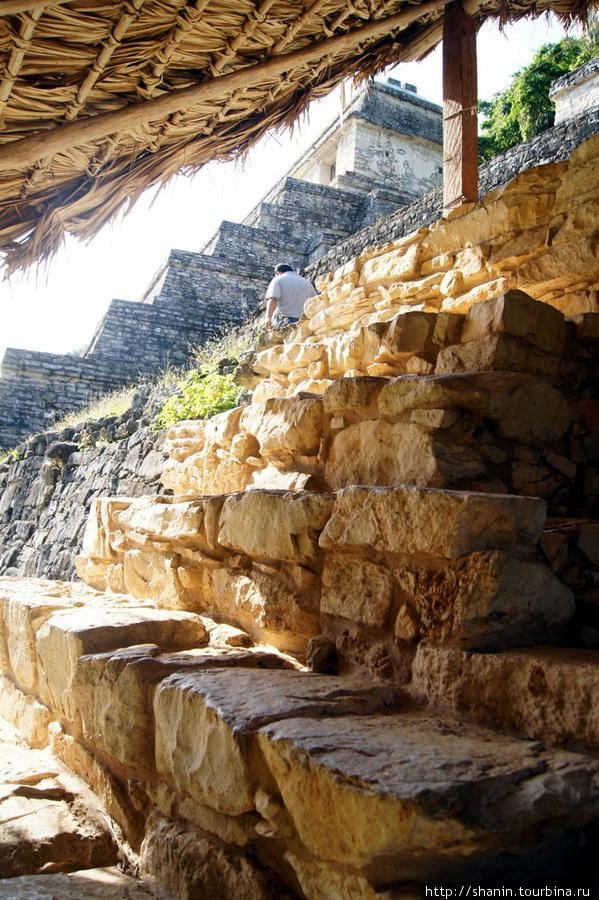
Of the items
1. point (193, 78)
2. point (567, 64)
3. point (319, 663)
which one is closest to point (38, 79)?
point (193, 78)

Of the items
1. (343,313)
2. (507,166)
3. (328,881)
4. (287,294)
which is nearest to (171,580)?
(328,881)

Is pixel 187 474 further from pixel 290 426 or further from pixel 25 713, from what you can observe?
pixel 25 713

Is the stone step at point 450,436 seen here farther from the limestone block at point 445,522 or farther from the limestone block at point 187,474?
the limestone block at point 187,474

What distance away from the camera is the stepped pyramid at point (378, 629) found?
1.33 m

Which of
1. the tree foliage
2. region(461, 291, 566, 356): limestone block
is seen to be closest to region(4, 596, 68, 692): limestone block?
region(461, 291, 566, 356): limestone block

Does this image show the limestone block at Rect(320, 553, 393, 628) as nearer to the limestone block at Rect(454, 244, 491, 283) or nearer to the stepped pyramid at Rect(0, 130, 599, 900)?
the stepped pyramid at Rect(0, 130, 599, 900)

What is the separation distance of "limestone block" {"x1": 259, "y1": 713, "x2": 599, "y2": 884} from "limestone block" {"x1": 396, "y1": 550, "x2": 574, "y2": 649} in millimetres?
325

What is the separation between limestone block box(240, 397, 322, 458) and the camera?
312cm

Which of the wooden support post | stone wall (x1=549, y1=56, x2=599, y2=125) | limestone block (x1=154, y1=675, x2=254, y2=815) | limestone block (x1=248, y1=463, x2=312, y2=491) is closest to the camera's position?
limestone block (x1=154, y1=675, x2=254, y2=815)

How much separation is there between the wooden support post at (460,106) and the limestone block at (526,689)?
3.86 metres

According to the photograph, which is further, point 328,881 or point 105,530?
point 105,530

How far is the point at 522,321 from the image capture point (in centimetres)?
278

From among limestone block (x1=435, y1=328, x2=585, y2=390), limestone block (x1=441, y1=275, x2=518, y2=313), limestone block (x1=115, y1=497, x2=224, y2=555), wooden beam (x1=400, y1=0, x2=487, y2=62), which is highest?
wooden beam (x1=400, y1=0, x2=487, y2=62)

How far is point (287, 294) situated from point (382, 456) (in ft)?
18.2
